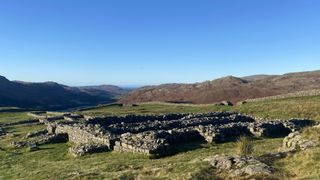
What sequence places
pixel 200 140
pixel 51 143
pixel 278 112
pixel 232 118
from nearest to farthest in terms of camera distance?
1. pixel 200 140
2. pixel 51 143
3. pixel 232 118
4. pixel 278 112

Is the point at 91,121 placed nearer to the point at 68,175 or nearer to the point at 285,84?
the point at 68,175

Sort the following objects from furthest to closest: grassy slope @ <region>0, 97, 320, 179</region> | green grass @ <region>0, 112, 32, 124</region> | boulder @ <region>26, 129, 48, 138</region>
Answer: green grass @ <region>0, 112, 32, 124</region> → boulder @ <region>26, 129, 48, 138</region> → grassy slope @ <region>0, 97, 320, 179</region>

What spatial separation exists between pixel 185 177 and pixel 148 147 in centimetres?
1018

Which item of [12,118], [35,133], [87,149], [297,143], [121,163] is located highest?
[12,118]

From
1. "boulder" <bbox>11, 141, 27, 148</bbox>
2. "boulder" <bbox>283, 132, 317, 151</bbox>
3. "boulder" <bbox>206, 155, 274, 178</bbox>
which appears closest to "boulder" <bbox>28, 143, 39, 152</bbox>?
"boulder" <bbox>11, 141, 27, 148</bbox>

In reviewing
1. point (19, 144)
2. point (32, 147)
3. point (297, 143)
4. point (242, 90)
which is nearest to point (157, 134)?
point (297, 143)

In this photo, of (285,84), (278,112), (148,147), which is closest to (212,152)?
(148,147)

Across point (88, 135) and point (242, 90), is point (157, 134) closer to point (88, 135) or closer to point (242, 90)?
point (88, 135)

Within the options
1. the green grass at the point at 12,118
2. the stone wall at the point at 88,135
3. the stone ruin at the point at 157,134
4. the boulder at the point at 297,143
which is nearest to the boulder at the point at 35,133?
the stone ruin at the point at 157,134

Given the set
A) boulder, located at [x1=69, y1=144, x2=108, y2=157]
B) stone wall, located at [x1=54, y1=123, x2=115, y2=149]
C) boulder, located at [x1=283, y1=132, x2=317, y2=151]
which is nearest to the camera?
boulder, located at [x1=283, y1=132, x2=317, y2=151]

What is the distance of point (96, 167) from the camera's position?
2947cm

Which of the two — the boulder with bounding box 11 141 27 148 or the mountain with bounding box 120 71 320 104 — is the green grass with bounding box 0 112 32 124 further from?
the mountain with bounding box 120 71 320 104

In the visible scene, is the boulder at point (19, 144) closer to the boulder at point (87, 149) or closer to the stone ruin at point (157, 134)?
the stone ruin at point (157, 134)

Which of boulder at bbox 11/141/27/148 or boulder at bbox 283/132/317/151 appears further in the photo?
boulder at bbox 11/141/27/148
